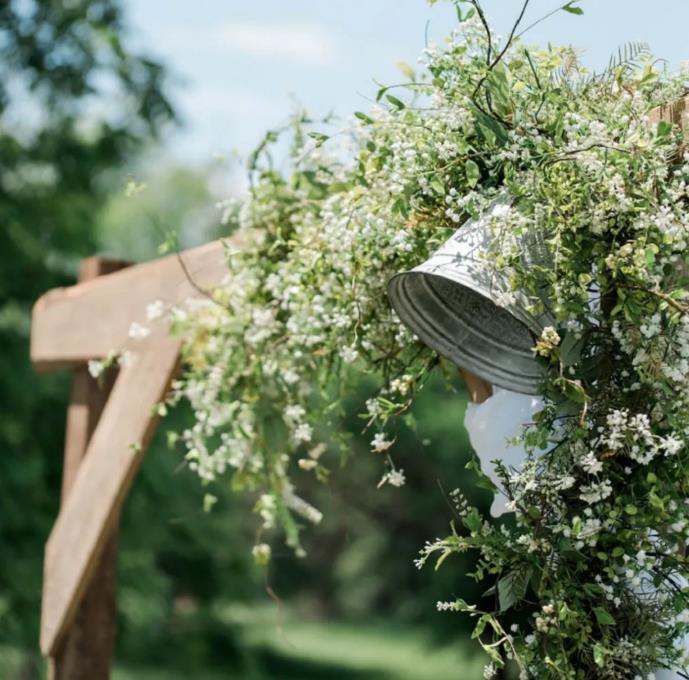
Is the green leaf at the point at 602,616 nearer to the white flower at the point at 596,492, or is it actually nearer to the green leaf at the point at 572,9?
the white flower at the point at 596,492

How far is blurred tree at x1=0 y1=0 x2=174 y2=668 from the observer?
8.10 meters

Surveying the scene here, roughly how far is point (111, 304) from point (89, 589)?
93 cm

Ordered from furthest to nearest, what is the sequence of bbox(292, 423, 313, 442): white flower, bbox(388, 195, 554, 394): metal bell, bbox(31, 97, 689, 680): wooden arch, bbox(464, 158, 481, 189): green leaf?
bbox(31, 97, 689, 680): wooden arch → bbox(292, 423, 313, 442): white flower → bbox(388, 195, 554, 394): metal bell → bbox(464, 158, 481, 189): green leaf

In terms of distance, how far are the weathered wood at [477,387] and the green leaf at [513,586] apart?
48 cm

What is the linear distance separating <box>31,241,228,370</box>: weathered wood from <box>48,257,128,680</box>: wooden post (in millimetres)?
104

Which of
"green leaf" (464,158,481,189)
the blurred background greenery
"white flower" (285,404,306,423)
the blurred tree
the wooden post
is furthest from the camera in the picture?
the blurred tree

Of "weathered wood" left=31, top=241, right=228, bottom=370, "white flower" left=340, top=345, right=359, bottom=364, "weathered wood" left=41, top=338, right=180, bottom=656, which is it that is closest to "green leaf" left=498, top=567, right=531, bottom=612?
"white flower" left=340, top=345, right=359, bottom=364

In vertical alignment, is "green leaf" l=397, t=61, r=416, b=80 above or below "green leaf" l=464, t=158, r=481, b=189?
below

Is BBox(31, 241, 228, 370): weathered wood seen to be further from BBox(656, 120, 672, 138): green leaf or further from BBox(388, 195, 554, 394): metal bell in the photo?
BBox(656, 120, 672, 138): green leaf

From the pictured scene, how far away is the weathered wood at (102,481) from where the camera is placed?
3168 millimetres

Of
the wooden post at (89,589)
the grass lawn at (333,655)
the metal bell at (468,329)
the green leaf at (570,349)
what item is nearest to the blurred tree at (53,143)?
the grass lawn at (333,655)

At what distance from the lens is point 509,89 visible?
1.86m

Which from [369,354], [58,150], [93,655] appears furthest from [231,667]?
[369,354]

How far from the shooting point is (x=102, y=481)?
3381 millimetres
